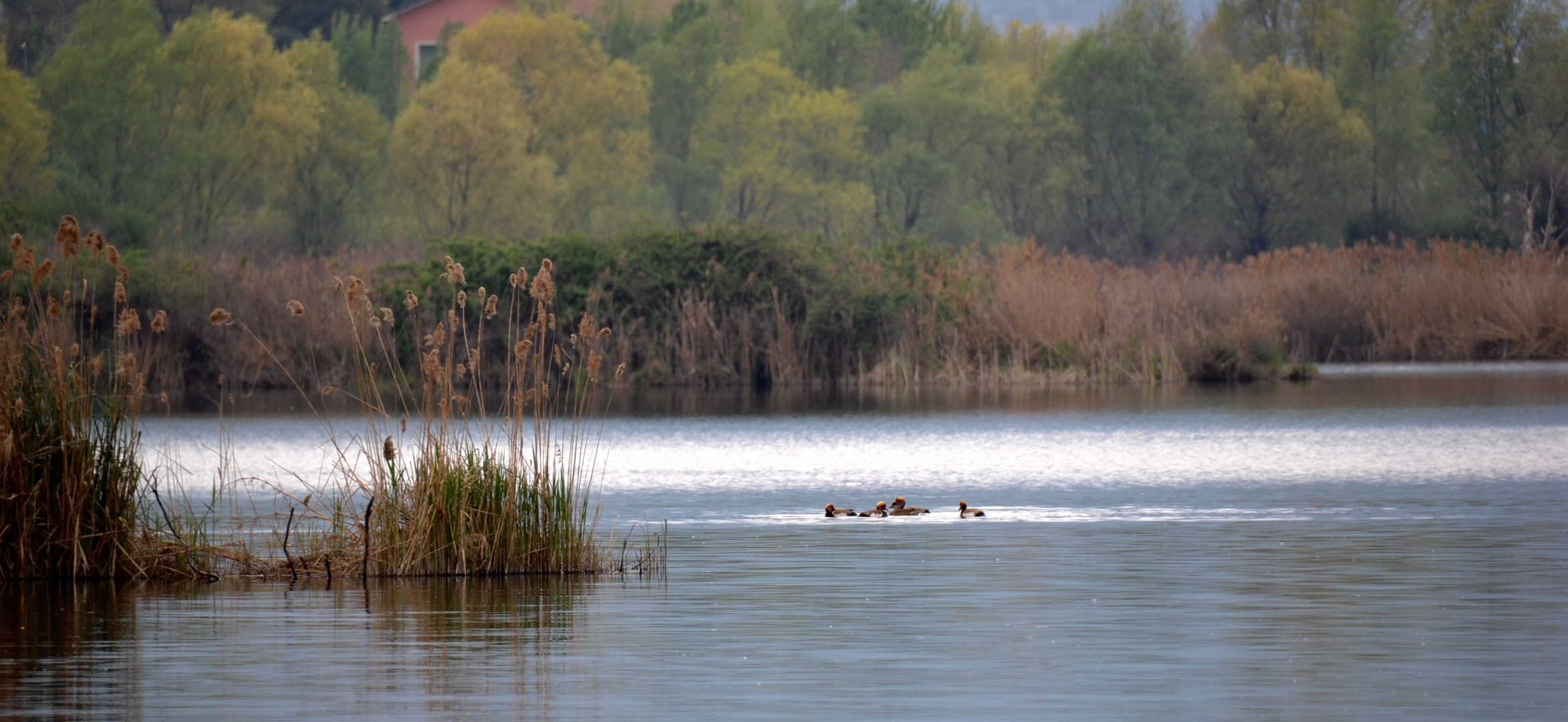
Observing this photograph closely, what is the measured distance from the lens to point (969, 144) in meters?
76.9

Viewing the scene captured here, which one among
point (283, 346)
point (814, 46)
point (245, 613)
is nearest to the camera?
point (245, 613)

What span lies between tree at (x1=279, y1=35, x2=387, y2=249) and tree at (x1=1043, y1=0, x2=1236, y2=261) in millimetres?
24423

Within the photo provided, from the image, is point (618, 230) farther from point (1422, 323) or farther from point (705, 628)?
point (705, 628)

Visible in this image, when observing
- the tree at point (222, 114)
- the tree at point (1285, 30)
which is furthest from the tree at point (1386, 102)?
the tree at point (222, 114)

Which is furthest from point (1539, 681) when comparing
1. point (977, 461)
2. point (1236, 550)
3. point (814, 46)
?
point (814, 46)

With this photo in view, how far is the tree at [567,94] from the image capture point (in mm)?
69562

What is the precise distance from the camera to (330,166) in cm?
6456

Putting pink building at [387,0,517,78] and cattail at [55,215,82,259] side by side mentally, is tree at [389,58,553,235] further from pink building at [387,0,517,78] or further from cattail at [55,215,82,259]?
cattail at [55,215,82,259]

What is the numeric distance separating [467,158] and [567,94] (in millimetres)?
6189

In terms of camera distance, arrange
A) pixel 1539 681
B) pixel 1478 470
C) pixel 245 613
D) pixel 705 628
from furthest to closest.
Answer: pixel 1478 470, pixel 245 613, pixel 705 628, pixel 1539 681

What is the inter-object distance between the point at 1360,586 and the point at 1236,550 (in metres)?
2.04

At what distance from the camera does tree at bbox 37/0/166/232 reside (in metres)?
60.5

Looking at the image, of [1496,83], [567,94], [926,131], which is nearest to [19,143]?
[567,94]

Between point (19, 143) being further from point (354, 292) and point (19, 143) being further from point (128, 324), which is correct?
point (354, 292)
